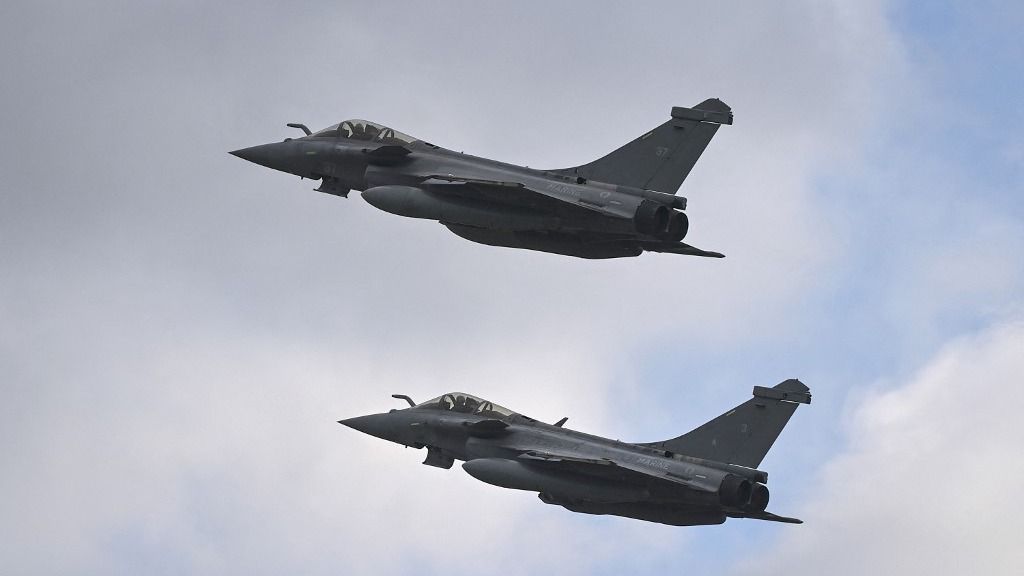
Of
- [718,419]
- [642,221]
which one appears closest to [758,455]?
[718,419]

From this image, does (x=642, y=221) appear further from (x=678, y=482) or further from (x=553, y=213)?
(x=678, y=482)

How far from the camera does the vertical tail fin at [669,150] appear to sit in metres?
64.9

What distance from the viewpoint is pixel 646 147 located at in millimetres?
65312

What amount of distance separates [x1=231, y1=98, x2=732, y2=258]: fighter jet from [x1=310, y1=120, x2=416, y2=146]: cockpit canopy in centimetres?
142

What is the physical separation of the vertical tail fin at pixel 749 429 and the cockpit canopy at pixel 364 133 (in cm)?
1201

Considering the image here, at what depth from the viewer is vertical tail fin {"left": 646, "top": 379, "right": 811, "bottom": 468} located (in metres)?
67.3

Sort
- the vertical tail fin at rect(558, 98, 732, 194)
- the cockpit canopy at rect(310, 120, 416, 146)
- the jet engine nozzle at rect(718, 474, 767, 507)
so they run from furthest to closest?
the cockpit canopy at rect(310, 120, 416, 146), the jet engine nozzle at rect(718, 474, 767, 507), the vertical tail fin at rect(558, 98, 732, 194)

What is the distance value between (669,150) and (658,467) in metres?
8.78

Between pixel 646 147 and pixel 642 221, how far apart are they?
2827 millimetres

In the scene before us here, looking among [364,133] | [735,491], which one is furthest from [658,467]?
[364,133]

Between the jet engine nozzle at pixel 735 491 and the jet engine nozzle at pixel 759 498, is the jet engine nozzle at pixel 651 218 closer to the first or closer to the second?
the jet engine nozzle at pixel 735 491

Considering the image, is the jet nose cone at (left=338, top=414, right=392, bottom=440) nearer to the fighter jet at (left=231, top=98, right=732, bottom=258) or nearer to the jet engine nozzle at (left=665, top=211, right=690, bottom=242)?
the fighter jet at (left=231, top=98, right=732, bottom=258)

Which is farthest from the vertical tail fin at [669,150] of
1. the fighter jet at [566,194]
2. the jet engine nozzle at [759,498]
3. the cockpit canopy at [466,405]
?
the cockpit canopy at [466,405]

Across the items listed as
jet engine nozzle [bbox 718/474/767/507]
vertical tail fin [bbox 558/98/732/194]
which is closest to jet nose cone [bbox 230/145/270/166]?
vertical tail fin [bbox 558/98/732/194]
